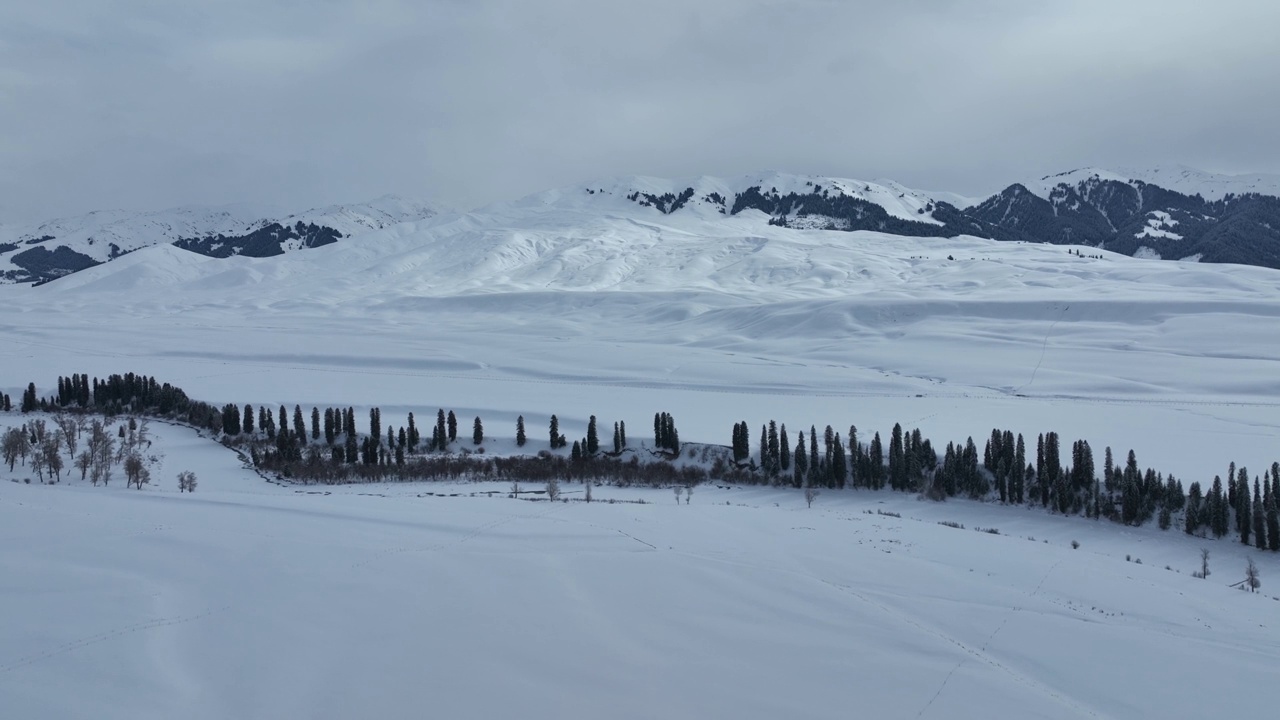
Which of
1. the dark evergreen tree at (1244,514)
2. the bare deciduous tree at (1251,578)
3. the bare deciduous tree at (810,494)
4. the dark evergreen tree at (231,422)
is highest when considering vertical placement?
the dark evergreen tree at (231,422)

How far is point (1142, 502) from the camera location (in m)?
39.8

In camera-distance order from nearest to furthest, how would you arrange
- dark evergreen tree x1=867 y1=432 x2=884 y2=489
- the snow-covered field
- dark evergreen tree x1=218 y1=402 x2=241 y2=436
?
1. the snow-covered field
2. dark evergreen tree x1=867 y1=432 x2=884 y2=489
3. dark evergreen tree x1=218 y1=402 x2=241 y2=436

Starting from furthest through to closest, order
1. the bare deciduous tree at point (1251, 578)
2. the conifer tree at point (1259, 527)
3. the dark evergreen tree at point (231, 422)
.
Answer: the dark evergreen tree at point (231, 422) → the conifer tree at point (1259, 527) → the bare deciduous tree at point (1251, 578)

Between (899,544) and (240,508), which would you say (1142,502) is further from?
(240,508)

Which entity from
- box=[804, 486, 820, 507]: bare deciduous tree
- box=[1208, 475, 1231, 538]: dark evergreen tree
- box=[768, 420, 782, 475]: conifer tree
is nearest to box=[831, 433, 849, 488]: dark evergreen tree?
box=[804, 486, 820, 507]: bare deciduous tree

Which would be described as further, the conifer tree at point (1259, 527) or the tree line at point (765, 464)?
the tree line at point (765, 464)

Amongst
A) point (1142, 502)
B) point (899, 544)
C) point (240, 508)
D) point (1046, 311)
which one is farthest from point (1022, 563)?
point (1046, 311)

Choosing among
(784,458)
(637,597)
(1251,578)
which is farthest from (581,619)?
(784,458)

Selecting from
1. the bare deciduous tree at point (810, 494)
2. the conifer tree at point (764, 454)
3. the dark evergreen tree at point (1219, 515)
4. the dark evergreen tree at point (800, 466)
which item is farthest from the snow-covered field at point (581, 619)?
the conifer tree at point (764, 454)

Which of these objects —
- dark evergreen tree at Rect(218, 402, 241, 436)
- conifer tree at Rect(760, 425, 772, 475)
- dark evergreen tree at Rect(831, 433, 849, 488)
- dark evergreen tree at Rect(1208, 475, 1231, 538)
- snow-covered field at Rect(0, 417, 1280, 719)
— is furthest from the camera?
dark evergreen tree at Rect(218, 402, 241, 436)

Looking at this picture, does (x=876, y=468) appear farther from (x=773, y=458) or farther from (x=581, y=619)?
(x=581, y=619)

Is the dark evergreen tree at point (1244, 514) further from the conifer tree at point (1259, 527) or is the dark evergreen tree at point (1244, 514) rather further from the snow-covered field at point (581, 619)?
the snow-covered field at point (581, 619)

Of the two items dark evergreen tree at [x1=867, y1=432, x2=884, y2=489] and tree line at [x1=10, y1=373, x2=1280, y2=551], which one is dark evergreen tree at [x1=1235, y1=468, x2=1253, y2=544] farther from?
dark evergreen tree at [x1=867, y1=432, x2=884, y2=489]

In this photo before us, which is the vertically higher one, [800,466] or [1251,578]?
[800,466]
